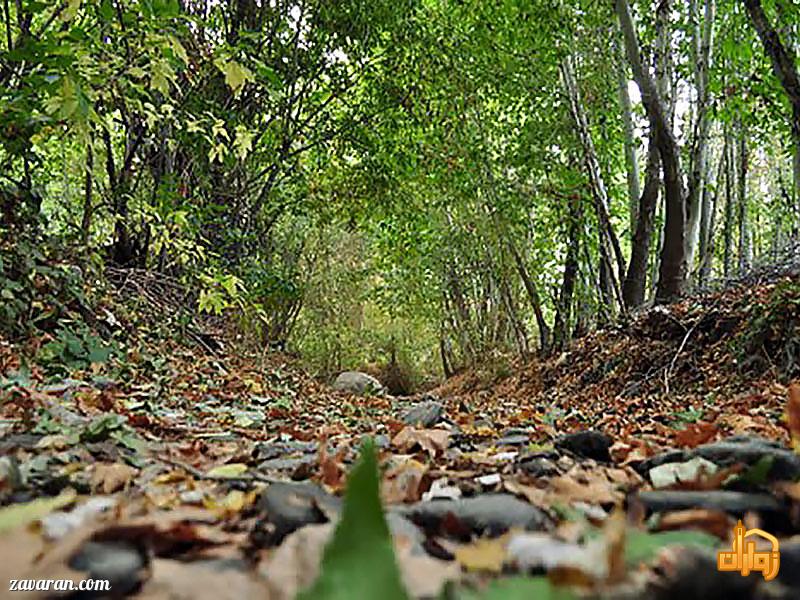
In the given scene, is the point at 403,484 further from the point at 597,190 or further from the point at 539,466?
the point at 597,190

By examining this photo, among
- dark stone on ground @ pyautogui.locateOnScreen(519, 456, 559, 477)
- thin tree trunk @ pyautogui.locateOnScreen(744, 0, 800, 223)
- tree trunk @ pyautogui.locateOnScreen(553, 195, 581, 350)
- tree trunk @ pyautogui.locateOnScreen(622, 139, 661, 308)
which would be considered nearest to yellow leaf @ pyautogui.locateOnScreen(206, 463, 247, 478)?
dark stone on ground @ pyautogui.locateOnScreen(519, 456, 559, 477)

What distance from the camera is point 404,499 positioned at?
1.20 metres

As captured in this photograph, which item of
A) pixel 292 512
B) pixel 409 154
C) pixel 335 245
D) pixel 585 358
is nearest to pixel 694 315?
pixel 585 358

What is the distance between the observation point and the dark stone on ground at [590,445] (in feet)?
5.34

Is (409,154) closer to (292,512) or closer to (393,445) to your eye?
(393,445)

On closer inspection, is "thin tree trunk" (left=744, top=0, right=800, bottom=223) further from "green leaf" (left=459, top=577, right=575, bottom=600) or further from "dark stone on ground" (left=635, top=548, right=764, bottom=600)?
"green leaf" (left=459, top=577, right=575, bottom=600)

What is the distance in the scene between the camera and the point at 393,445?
1947mm

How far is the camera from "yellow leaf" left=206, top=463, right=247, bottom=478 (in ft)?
4.57

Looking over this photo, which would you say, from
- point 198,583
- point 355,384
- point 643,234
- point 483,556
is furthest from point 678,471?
point 355,384

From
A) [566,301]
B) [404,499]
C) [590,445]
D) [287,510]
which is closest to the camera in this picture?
[287,510]

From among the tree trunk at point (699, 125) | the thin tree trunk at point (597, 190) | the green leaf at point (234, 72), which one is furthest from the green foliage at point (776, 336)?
the green leaf at point (234, 72)

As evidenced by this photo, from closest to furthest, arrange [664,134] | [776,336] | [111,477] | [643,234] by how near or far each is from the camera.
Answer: [111,477] → [776,336] → [664,134] → [643,234]

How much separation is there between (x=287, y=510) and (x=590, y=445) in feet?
3.00

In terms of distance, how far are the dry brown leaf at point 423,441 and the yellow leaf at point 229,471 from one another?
20.7 inches
